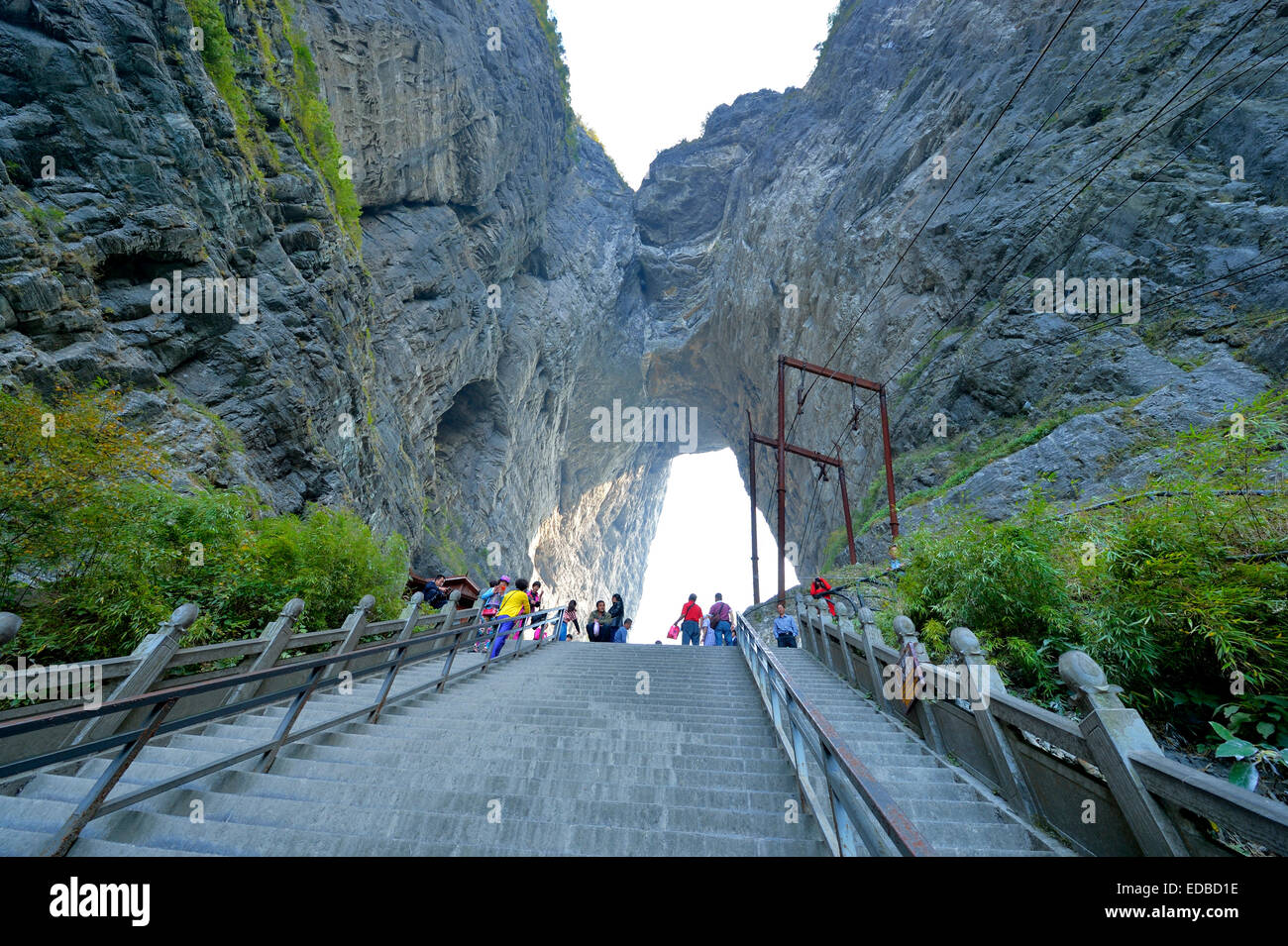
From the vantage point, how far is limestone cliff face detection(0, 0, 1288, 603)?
9.46 metres

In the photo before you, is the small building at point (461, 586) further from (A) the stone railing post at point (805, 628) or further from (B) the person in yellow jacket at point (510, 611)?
(A) the stone railing post at point (805, 628)

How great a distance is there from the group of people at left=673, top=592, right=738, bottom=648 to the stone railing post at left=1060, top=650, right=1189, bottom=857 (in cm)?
981

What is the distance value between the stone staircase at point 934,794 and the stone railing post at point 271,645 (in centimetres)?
514

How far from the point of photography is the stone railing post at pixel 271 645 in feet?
16.0

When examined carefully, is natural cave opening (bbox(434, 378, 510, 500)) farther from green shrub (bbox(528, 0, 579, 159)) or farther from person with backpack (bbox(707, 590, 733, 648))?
green shrub (bbox(528, 0, 579, 159))

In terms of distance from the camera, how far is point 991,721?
11.8ft

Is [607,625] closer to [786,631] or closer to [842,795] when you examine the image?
[786,631]

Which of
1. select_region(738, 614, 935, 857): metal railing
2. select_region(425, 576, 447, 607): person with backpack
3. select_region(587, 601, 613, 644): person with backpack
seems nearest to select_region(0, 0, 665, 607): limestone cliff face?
select_region(425, 576, 447, 607): person with backpack

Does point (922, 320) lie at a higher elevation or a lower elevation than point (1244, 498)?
higher

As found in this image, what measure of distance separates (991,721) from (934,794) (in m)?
0.67
